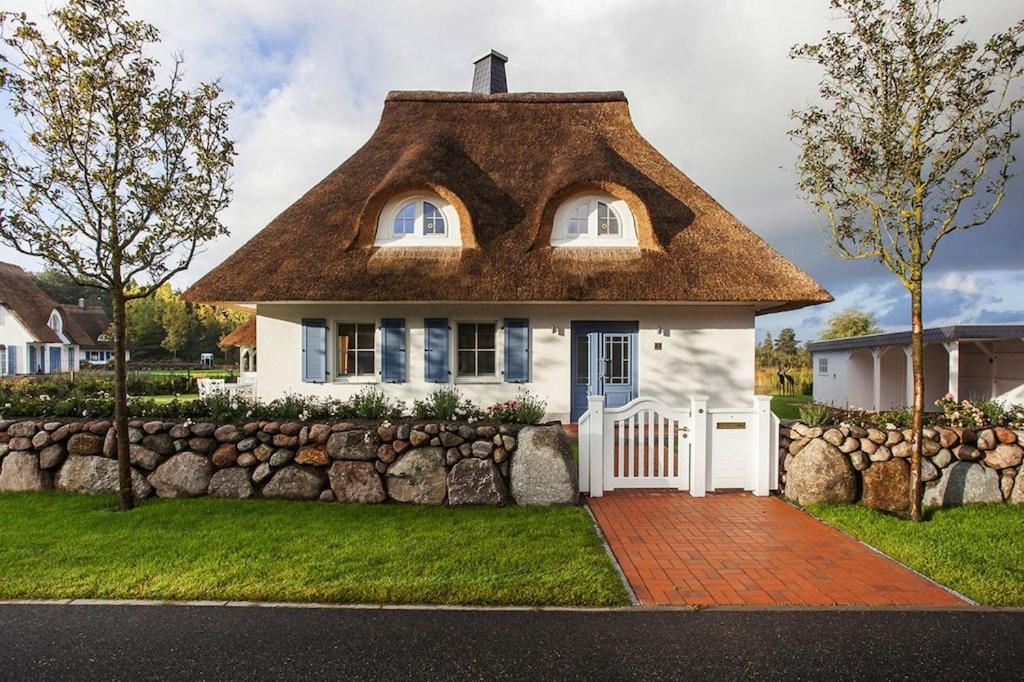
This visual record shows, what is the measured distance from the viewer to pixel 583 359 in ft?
37.3

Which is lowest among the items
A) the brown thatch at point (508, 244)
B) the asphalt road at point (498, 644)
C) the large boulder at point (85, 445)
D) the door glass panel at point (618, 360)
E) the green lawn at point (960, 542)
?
the asphalt road at point (498, 644)

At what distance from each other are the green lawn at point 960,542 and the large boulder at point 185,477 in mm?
6443

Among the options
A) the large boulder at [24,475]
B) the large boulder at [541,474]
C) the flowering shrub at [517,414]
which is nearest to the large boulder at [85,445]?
the large boulder at [24,475]

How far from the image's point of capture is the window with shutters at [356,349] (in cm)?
1154

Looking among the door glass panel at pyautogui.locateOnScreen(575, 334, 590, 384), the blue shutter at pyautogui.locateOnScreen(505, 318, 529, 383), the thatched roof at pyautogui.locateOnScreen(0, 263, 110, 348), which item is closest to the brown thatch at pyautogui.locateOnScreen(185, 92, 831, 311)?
the blue shutter at pyautogui.locateOnScreen(505, 318, 529, 383)

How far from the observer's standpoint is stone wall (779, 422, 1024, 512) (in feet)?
19.7

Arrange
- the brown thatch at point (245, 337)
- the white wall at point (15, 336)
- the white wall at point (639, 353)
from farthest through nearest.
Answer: the white wall at point (15, 336) < the brown thatch at point (245, 337) < the white wall at point (639, 353)

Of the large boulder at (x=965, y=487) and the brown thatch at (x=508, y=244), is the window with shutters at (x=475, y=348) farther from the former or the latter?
the large boulder at (x=965, y=487)

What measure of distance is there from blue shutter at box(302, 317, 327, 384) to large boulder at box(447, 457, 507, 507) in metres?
6.09

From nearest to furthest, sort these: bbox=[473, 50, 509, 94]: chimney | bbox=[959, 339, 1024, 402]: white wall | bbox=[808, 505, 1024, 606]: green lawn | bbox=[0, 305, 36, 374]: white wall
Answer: bbox=[808, 505, 1024, 606]: green lawn → bbox=[959, 339, 1024, 402]: white wall → bbox=[473, 50, 509, 94]: chimney → bbox=[0, 305, 36, 374]: white wall

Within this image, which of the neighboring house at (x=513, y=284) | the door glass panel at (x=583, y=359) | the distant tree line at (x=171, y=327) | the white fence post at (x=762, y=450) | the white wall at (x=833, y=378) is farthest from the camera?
the distant tree line at (x=171, y=327)

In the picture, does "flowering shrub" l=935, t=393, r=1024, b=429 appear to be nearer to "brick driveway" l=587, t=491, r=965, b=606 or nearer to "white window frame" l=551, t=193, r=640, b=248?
"brick driveway" l=587, t=491, r=965, b=606

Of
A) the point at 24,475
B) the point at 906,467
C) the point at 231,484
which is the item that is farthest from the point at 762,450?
the point at 24,475

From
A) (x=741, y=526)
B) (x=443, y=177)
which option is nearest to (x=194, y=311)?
(x=443, y=177)
